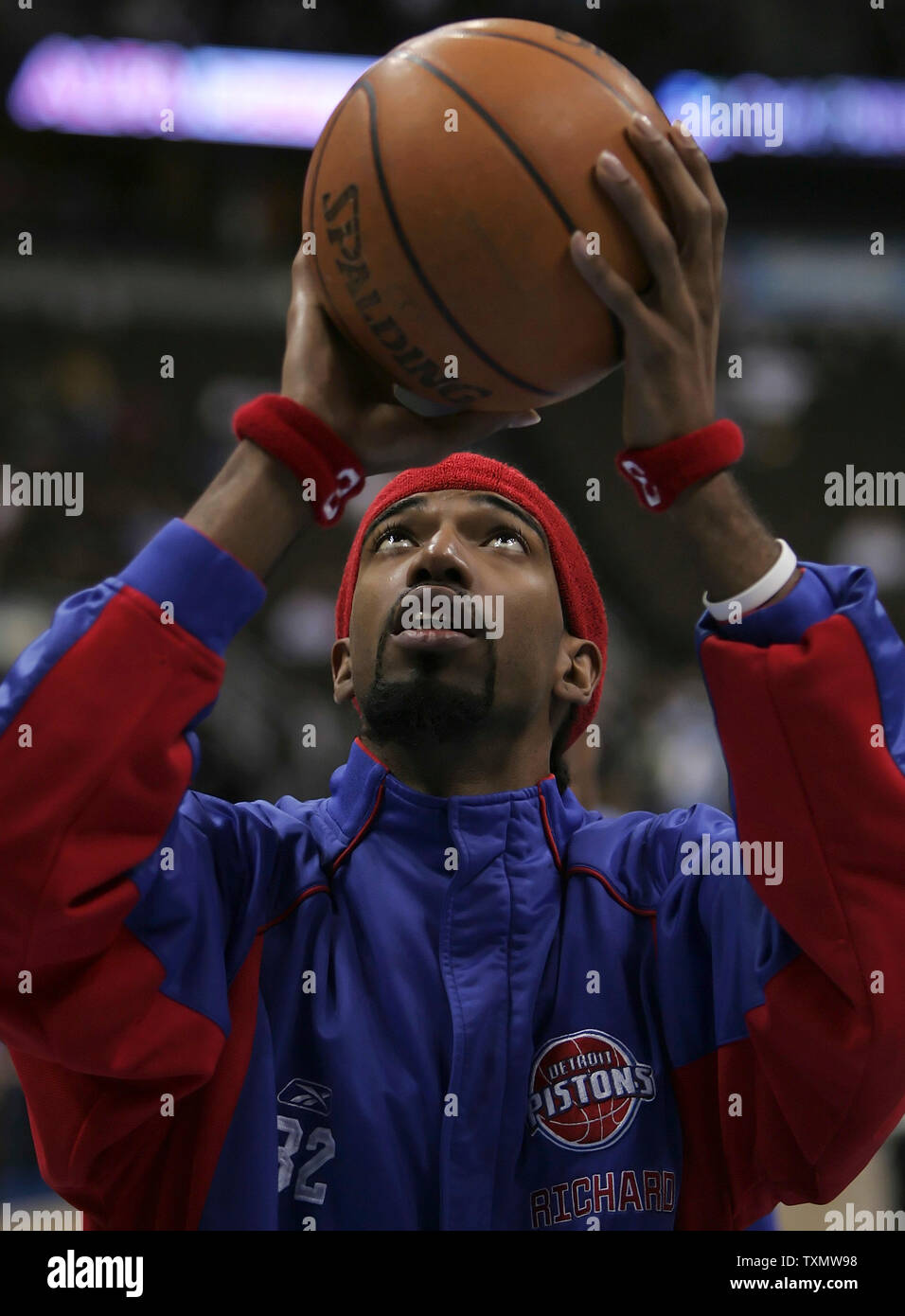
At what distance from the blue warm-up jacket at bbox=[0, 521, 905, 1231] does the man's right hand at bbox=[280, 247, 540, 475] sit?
0.27 meters

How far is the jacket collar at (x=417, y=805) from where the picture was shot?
2.03 meters

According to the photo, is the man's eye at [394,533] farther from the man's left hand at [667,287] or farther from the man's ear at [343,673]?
the man's left hand at [667,287]

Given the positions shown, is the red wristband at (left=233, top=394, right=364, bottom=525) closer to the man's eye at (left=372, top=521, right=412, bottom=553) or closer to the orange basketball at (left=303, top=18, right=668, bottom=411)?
the orange basketball at (left=303, top=18, right=668, bottom=411)

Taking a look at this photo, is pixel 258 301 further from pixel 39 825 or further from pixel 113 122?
pixel 39 825

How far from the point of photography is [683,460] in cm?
167

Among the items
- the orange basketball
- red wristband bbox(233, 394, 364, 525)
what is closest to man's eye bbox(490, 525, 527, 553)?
the orange basketball

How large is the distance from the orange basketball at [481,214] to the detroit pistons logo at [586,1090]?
900mm

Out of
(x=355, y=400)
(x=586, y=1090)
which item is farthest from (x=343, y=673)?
(x=586, y=1090)

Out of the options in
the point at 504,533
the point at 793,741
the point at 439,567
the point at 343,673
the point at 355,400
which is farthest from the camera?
the point at 343,673

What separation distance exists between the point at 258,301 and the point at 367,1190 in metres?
7.93

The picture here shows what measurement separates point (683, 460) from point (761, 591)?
0.19 meters

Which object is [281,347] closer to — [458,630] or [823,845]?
[458,630]

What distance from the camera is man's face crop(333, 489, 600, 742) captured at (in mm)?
1979
